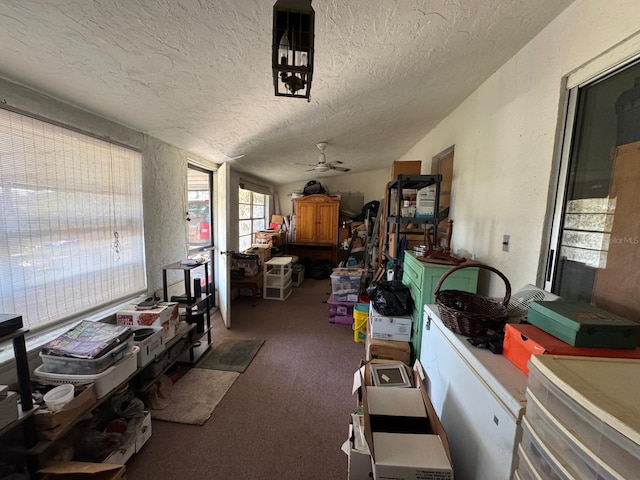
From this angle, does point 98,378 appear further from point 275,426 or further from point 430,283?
point 430,283

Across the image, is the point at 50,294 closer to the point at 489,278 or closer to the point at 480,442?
the point at 480,442

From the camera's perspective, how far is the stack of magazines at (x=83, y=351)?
1327mm

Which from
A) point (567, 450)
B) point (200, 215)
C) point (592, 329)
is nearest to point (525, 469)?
point (567, 450)

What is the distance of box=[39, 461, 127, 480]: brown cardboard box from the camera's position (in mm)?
1114

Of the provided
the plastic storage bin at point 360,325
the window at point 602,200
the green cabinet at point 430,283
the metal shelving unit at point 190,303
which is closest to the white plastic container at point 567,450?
the window at point 602,200

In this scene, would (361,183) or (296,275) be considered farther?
(361,183)

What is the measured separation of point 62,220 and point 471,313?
2.28 metres

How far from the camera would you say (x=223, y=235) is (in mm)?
2977

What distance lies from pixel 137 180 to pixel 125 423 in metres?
1.73

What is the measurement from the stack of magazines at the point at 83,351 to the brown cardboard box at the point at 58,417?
15 cm

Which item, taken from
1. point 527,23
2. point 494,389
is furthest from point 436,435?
point 527,23

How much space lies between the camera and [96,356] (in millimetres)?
1343

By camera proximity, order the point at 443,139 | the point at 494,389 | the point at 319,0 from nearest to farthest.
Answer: the point at 494,389 < the point at 319,0 < the point at 443,139

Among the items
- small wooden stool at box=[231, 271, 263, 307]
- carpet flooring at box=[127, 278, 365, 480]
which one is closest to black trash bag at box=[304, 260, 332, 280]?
small wooden stool at box=[231, 271, 263, 307]
